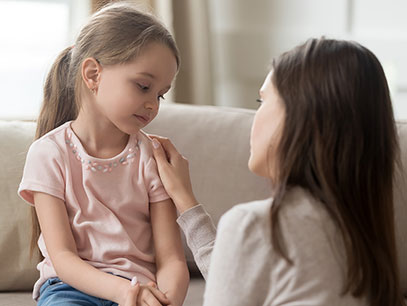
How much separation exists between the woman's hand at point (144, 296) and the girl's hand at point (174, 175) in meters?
0.18

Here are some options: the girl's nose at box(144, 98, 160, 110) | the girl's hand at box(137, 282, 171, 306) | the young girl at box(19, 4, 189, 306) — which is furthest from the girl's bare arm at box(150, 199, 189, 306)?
the girl's nose at box(144, 98, 160, 110)

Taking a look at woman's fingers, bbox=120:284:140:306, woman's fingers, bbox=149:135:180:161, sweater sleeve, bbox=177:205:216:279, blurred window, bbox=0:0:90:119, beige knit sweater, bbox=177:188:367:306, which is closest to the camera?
beige knit sweater, bbox=177:188:367:306

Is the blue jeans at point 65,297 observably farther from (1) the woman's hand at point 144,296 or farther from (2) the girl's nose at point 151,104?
(2) the girl's nose at point 151,104

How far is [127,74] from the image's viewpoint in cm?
140

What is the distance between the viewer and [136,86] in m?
1.40

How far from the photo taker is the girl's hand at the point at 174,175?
1432mm

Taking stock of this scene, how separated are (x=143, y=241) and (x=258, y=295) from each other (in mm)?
553

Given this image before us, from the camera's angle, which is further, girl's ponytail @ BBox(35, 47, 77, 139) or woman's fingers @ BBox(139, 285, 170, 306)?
girl's ponytail @ BBox(35, 47, 77, 139)

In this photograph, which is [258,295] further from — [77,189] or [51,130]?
[51,130]

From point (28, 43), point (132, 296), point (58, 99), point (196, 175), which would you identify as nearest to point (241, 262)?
point (132, 296)

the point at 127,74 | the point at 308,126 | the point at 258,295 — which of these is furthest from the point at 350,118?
the point at 127,74

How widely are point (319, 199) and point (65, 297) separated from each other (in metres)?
0.63

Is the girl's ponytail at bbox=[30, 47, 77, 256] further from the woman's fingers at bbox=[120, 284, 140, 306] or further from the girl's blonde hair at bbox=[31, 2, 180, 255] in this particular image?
the woman's fingers at bbox=[120, 284, 140, 306]

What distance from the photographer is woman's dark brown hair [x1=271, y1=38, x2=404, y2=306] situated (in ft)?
3.30
